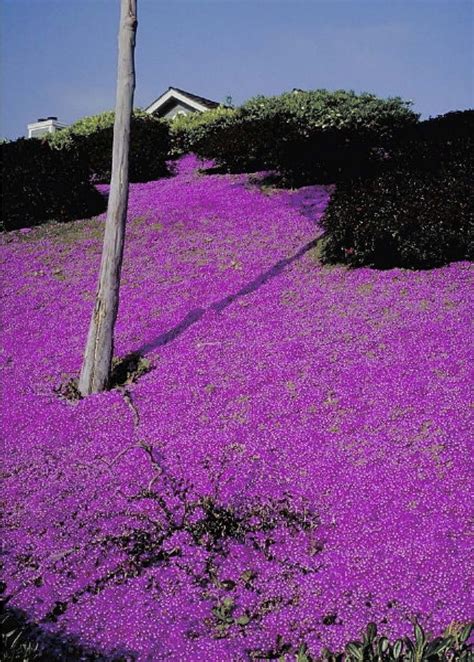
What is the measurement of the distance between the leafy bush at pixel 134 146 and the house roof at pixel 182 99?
10979 millimetres

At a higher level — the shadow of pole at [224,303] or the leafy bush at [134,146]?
the leafy bush at [134,146]

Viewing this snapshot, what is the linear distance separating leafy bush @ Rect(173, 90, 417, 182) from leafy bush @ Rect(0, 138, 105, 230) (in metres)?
4.61

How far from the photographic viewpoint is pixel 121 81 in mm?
7898

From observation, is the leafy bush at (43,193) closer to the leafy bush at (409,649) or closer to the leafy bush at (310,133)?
the leafy bush at (310,133)

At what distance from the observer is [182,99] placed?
32.9 m

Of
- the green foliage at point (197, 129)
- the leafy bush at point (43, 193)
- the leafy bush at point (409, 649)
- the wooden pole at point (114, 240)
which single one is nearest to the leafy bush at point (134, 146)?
the green foliage at point (197, 129)

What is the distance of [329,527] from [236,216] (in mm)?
11032

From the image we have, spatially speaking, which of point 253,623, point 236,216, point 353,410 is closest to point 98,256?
point 236,216

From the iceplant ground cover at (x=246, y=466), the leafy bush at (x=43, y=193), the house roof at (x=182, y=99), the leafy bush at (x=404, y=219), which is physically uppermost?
the house roof at (x=182, y=99)

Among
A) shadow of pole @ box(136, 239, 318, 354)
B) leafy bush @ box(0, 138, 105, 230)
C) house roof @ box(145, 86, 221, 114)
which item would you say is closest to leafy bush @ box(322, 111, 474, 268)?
shadow of pole @ box(136, 239, 318, 354)

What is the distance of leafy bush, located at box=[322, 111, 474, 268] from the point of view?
35.8 feet

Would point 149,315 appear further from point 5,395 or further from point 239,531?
point 239,531

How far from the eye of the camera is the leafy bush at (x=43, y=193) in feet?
52.9

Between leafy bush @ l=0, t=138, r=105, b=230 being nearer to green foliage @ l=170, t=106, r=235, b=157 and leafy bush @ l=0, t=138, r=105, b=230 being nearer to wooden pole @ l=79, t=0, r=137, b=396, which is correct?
green foliage @ l=170, t=106, r=235, b=157
